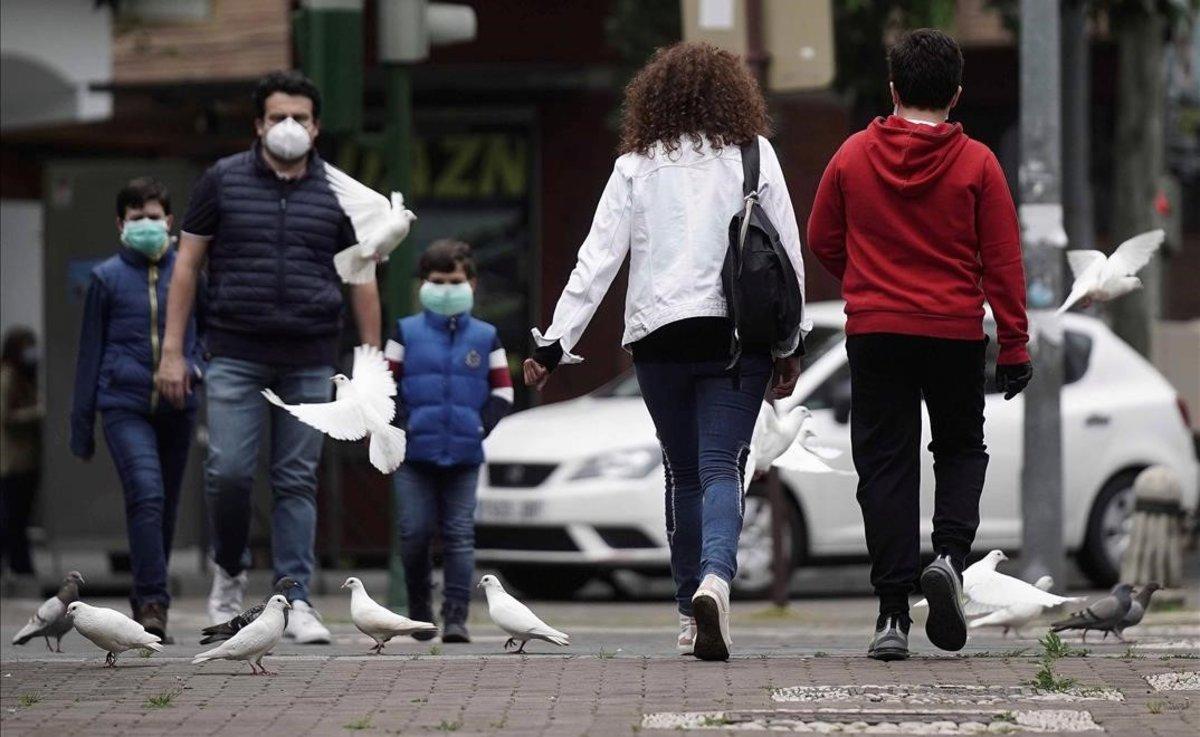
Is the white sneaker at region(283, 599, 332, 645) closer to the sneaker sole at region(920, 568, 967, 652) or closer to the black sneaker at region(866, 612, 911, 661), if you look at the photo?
the black sneaker at region(866, 612, 911, 661)

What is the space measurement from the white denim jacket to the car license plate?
5.86 m

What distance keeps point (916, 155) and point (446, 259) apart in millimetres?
2631

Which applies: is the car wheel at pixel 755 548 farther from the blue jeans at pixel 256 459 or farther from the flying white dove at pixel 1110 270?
the flying white dove at pixel 1110 270

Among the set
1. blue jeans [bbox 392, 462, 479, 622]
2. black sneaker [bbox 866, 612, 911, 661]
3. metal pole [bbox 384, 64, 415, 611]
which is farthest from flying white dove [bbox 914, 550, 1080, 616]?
metal pole [bbox 384, 64, 415, 611]

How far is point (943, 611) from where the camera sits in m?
7.65

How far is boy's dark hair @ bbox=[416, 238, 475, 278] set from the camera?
32.5 feet

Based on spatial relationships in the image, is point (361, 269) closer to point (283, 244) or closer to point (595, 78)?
point (283, 244)

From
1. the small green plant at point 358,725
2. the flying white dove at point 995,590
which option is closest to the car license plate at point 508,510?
the flying white dove at point 995,590

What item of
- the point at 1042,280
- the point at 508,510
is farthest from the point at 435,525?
the point at 508,510

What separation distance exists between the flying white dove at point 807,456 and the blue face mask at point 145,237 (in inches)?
95.2

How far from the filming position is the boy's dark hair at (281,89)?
9.44 metres

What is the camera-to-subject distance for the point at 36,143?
18.5 metres

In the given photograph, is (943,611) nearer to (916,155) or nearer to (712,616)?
(712,616)

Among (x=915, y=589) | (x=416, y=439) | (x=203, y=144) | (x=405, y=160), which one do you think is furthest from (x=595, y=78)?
(x=915, y=589)
